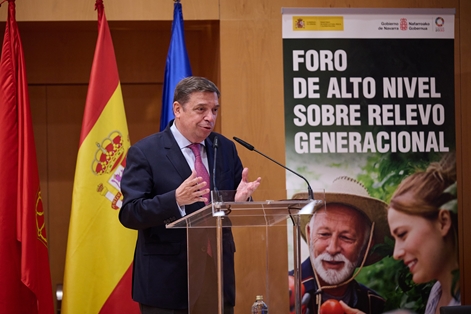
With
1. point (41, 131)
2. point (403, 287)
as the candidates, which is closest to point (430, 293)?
point (403, 287)

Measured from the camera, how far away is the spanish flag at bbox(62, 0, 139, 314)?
4027mm

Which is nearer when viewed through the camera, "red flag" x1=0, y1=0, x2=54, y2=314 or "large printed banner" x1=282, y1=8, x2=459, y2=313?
"red flag" x1=0, y1=0, x2=54, y2=314

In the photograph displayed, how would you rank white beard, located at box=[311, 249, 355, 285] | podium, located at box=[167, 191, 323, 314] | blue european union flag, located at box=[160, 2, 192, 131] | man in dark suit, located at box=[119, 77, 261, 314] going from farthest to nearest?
1. white beard, located at box=[311, 249, 355, 285]
2. blue european union flag, located at box=[160, 2, 192, 131]
3. man in dark suit, located at box=[119, 77, 261, 314]
4. podium, located at box=[167, 191, 323, 314]

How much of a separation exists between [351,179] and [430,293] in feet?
3.00

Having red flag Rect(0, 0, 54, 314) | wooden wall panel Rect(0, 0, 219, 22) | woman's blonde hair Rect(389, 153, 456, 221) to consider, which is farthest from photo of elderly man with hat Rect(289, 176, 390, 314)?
red flag Rect(0, 0, 54, 314)

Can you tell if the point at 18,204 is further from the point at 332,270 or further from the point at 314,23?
the point at 314,23

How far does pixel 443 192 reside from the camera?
175 inches

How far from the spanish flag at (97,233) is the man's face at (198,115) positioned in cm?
129

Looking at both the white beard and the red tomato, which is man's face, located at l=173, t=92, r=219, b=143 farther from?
the red tomato

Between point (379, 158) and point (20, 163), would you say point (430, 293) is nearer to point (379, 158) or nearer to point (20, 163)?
point (379, 158)

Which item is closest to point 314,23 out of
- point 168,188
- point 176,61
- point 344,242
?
point 176,61

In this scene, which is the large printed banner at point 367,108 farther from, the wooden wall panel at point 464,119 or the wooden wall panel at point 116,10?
the wooden wall panel at point 116,10

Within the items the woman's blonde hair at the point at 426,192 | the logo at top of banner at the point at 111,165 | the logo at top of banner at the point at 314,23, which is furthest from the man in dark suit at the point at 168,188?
the woman's blonde hair at the point at 426,192

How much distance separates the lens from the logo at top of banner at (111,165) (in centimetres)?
407
